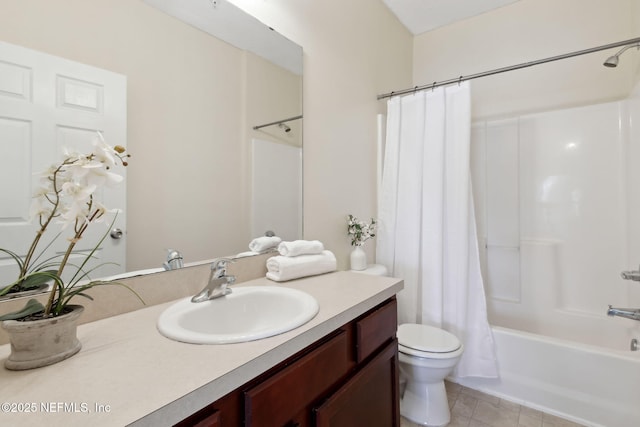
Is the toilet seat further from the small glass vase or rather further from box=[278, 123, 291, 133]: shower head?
box=[278, 123, 291, 133]: shower head

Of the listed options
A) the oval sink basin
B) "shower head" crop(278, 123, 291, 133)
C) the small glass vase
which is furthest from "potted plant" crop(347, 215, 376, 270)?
the oval sink basin

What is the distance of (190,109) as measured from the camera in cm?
111

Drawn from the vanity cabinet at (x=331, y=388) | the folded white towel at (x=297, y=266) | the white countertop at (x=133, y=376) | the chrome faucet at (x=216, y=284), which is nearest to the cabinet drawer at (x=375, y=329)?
the vanity cabinet at (x=331, y=388)

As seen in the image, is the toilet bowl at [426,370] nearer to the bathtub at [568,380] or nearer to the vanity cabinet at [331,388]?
the vanity cabinet at [331,388]

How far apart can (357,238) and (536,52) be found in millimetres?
1987

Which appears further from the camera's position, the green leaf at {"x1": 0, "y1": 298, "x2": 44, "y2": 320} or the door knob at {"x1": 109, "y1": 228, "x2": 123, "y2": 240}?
the door knob at {"x1": 109, "y1": 228, "x2": 123, "y2": 240}

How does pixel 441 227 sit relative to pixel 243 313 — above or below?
above

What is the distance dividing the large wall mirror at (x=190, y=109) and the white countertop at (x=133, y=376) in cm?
32

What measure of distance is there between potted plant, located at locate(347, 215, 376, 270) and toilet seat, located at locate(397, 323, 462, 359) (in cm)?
44

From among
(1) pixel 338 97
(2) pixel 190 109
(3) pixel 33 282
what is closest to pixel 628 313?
(1) pixel 338 97

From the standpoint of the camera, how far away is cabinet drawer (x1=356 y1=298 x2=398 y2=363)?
1.00 metres

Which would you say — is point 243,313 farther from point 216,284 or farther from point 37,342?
point 37,342

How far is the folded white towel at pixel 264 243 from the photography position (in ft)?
4.39

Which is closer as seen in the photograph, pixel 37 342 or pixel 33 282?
pixel 37 342
